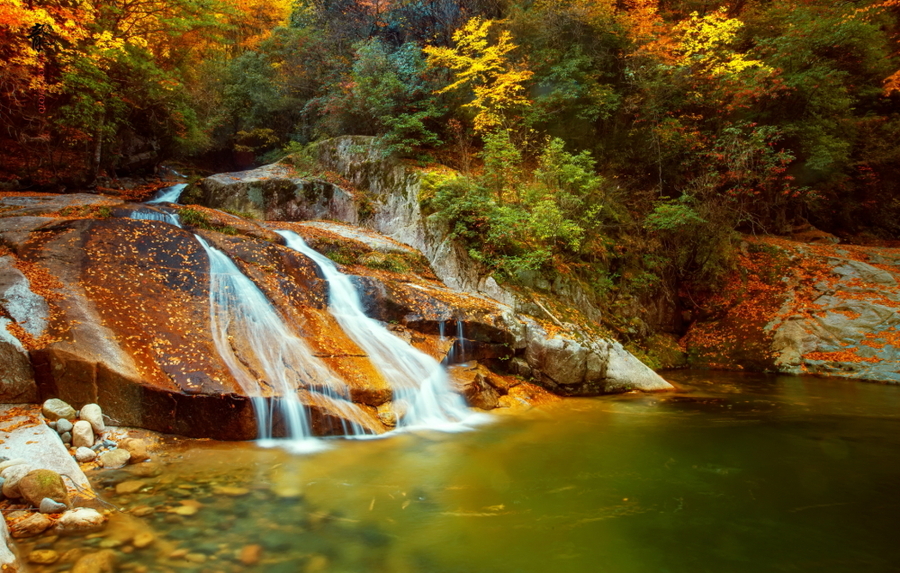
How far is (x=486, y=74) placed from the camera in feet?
42.1

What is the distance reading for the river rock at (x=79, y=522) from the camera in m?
3.11

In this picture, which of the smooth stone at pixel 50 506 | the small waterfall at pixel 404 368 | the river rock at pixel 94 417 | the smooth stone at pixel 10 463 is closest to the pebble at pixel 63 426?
the river rock at pixel 94 417

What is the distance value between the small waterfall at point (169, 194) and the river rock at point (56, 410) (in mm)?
9640

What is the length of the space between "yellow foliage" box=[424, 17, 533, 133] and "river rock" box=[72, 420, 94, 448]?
10509mm

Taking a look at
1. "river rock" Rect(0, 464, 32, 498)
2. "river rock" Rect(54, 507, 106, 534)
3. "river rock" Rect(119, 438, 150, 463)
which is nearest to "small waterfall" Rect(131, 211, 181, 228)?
"river rock" Rect(119, 438, 150, 463)

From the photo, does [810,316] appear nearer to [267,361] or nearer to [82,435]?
[267,361]

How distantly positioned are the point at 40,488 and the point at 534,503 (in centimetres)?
398

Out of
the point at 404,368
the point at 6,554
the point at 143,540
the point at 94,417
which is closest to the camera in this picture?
the point at 6,554

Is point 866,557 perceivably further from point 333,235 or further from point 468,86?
point 468,86

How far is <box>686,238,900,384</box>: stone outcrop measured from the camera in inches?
384

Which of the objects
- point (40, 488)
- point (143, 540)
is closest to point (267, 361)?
point (40, 488)

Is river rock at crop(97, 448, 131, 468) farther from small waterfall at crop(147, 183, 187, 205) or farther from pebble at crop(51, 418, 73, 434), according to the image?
small waterfall at crop(147, 183, 187, 205)

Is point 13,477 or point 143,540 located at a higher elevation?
point 13,477

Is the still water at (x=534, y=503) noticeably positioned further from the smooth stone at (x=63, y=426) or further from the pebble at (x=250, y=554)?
the smooth stone at (x=63, y=426)
